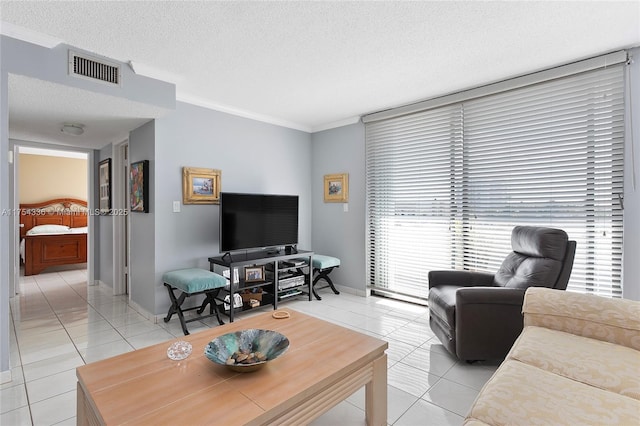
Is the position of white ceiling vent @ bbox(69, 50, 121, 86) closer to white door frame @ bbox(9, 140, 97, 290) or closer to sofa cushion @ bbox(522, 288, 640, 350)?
white door frame @ bbox(9, 140, 97, 290)

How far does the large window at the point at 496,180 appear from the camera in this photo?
2.66m

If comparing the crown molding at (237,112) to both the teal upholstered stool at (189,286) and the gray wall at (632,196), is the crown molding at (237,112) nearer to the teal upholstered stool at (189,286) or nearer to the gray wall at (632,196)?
the teal upholstered stool at (189,286)

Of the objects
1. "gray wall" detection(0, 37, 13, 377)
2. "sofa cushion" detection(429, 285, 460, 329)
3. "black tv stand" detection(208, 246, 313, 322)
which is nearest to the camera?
"gray wall" detection(0, 37, 13, 377)

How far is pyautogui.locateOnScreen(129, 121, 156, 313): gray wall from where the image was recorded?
3404 millimetres

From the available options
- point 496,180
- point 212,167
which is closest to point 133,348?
point 212,167

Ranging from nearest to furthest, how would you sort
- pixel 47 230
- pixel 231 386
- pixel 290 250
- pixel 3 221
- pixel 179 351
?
pixel 231 386 < pixel 179 351 < pixel 3 221 < pixel 290 250 < pixel 47 230

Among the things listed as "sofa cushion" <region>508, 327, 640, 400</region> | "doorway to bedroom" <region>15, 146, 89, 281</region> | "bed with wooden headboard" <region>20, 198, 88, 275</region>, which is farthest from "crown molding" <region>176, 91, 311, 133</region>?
"bed with wooden headboard" <region>20, 198, 88, 275</region>

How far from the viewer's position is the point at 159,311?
11.2 ft

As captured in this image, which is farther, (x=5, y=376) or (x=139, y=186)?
(x=139, y=186)

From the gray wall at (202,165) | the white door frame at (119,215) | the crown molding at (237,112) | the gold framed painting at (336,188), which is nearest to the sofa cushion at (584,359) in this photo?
the gold framed painting at (336,188)

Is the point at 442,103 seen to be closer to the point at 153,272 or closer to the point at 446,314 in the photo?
the point at 446,314

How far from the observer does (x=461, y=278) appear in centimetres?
303

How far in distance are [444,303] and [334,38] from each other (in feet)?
7.24

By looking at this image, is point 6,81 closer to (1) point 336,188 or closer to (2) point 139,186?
(2) point 139,186
